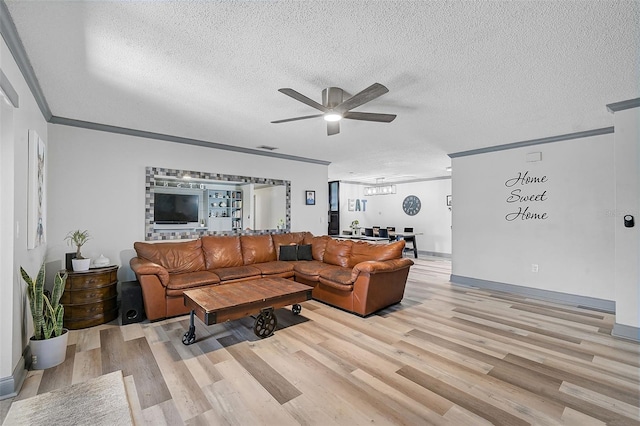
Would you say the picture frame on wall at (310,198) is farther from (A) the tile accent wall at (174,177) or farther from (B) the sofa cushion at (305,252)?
(B) the sofa cushion at (305,252)

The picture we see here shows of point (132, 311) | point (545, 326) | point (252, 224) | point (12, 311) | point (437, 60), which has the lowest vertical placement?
point (545, 326)

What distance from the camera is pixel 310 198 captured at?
660cm

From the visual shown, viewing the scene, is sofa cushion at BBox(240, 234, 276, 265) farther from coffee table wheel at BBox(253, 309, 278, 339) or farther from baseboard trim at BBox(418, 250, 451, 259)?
baseboard trim at BBox(418, 250, 451, 259)

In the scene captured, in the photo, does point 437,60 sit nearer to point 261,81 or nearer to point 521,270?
point 261,81

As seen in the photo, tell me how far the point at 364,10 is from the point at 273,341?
3029 millimetres

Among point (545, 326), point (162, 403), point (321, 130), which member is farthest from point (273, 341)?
point (545, 326)

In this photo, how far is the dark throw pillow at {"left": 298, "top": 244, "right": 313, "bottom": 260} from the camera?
17.6 feet

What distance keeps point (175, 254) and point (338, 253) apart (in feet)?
8.24

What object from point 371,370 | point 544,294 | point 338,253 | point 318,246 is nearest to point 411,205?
point 544,294

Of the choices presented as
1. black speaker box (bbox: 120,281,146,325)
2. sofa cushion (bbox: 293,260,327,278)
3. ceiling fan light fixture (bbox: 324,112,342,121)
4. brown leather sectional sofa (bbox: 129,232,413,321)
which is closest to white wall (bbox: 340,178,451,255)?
brown leather sectional sofa (bbox: 129,232,413,321)

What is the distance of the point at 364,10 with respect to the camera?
5.91ft

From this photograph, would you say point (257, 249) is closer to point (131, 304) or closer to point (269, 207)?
point (269, 207)

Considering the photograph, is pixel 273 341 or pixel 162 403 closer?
pixel 162 403

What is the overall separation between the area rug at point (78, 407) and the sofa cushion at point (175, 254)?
196 centimetres
